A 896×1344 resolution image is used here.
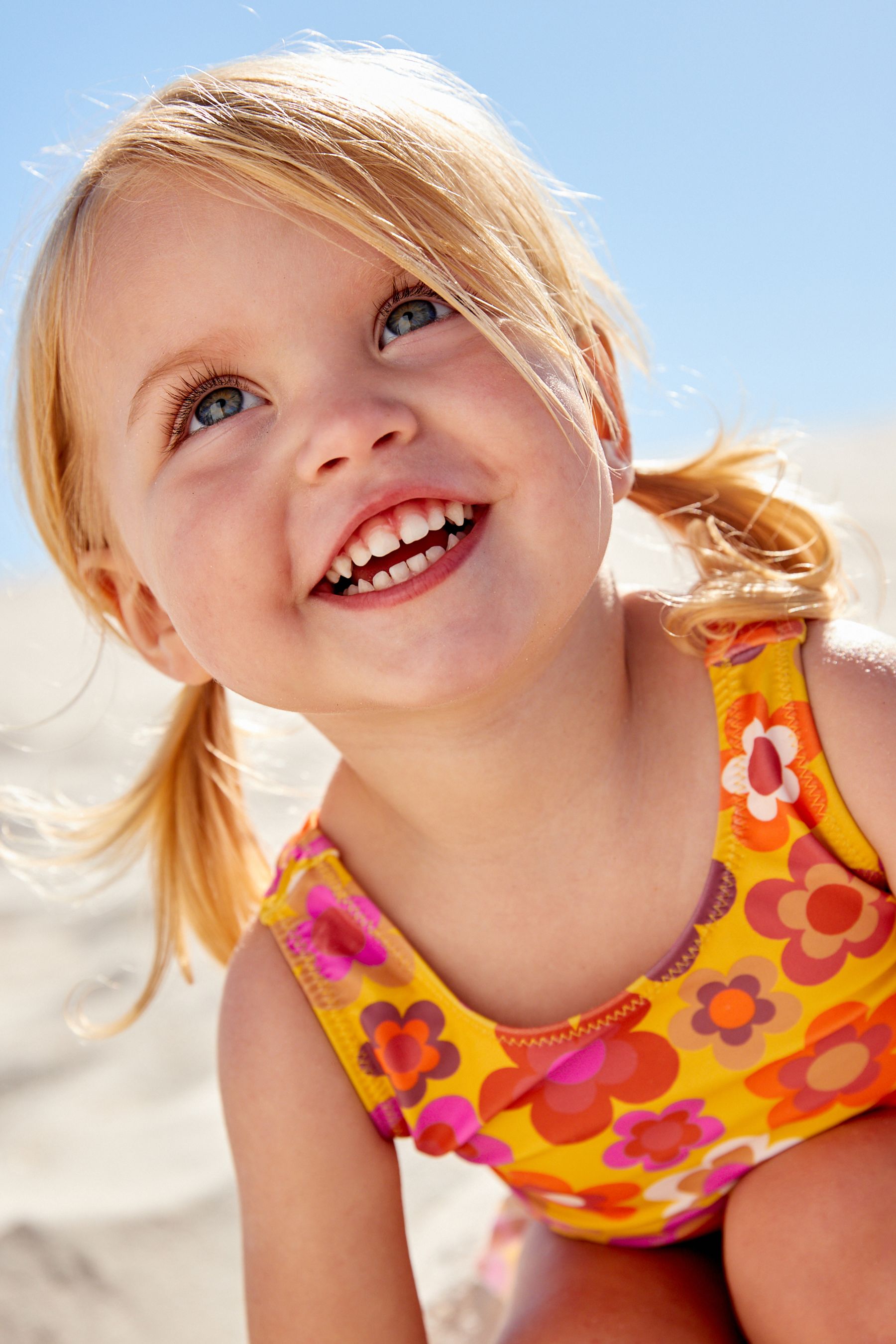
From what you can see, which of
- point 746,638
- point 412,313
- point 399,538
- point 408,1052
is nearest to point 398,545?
point 399,538

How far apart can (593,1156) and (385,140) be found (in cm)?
114

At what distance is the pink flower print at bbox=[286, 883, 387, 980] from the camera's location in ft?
4.87

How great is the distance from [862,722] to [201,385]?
0.76m

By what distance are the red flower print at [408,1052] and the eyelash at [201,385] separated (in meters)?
0.69

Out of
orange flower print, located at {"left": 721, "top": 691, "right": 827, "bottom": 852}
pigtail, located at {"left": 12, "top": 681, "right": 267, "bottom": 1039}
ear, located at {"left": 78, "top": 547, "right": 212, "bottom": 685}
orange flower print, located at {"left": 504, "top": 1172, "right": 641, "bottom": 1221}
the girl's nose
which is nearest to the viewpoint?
the girl's nose

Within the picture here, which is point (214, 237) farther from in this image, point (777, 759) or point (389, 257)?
point (777, 759)

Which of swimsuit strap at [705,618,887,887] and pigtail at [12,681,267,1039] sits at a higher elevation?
swimsuit strap at [705,618,887,887]

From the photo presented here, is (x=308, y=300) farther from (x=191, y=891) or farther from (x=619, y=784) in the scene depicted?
(x=191, y=891)

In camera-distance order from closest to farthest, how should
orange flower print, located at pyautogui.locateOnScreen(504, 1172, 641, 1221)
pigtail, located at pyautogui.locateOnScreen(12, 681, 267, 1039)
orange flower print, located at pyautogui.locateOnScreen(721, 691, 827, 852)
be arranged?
orange flower print, located at pyautogui.locateOnScreen(721, 691, 827, 852) < orange flower print, located at pyautogui.locateOnScreen(504, 1172, 641, 1221) < pigtail, located at pyautogui.locateOnScreen(12, 681, 267, 1039)

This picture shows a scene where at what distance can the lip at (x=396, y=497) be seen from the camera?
115 centimetres

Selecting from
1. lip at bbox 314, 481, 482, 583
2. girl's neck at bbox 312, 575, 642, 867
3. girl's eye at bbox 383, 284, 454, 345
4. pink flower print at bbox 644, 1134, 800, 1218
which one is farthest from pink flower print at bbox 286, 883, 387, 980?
girl's eye at bbox 383, 284, 454, 345

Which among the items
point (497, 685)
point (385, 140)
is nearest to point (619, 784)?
point (497, 685)

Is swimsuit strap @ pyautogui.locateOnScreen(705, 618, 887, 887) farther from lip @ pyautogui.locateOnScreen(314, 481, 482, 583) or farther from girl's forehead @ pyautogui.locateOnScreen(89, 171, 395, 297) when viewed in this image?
girl's forehead @ pyautogui.locateOnScreen(89, 171, 395, 297)

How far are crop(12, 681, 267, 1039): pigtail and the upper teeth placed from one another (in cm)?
68
